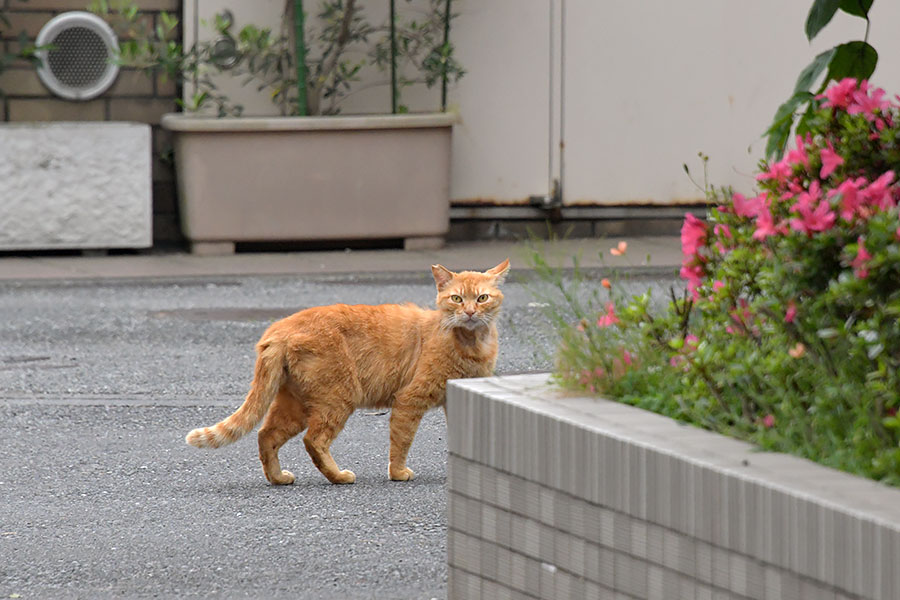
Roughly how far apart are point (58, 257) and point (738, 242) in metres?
8.79

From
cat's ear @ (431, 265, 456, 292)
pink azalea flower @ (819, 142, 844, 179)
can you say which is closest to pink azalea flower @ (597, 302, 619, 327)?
pink azalea flower @ (819, 142, 844, 179)

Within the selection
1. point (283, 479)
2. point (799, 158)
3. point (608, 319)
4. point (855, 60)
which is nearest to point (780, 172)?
point (799, 158)

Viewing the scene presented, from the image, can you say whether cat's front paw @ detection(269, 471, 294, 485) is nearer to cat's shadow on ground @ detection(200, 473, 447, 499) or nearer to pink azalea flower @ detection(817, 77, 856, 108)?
cat's shadow on ground @ detection(200, 473, 447, 499)

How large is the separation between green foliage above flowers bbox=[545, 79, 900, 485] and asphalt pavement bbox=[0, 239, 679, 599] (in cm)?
32

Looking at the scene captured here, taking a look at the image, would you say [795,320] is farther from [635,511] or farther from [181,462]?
[181,462]

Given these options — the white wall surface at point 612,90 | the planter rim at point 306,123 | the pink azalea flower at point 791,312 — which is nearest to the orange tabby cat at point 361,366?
the pink azalea flower at point 791,312

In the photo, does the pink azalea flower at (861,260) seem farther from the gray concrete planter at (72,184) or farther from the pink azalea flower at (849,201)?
the gray concrete planter at (72,184)

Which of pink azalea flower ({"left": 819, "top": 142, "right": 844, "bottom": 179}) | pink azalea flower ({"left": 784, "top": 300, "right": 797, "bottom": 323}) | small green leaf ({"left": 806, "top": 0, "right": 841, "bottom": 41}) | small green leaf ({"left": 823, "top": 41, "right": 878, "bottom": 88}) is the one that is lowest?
pink azalea flower ({"left": 784, "top": 300, "right": 797, "bottom": 323})

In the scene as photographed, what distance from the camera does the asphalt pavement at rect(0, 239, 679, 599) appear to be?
405 cm

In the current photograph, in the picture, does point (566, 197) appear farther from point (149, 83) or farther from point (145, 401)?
point (145, 401)

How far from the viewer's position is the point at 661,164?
1227 centimetres

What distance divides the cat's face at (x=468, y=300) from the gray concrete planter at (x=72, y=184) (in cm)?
630

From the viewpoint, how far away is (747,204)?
10.5 feet

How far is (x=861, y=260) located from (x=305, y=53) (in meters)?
9.23
